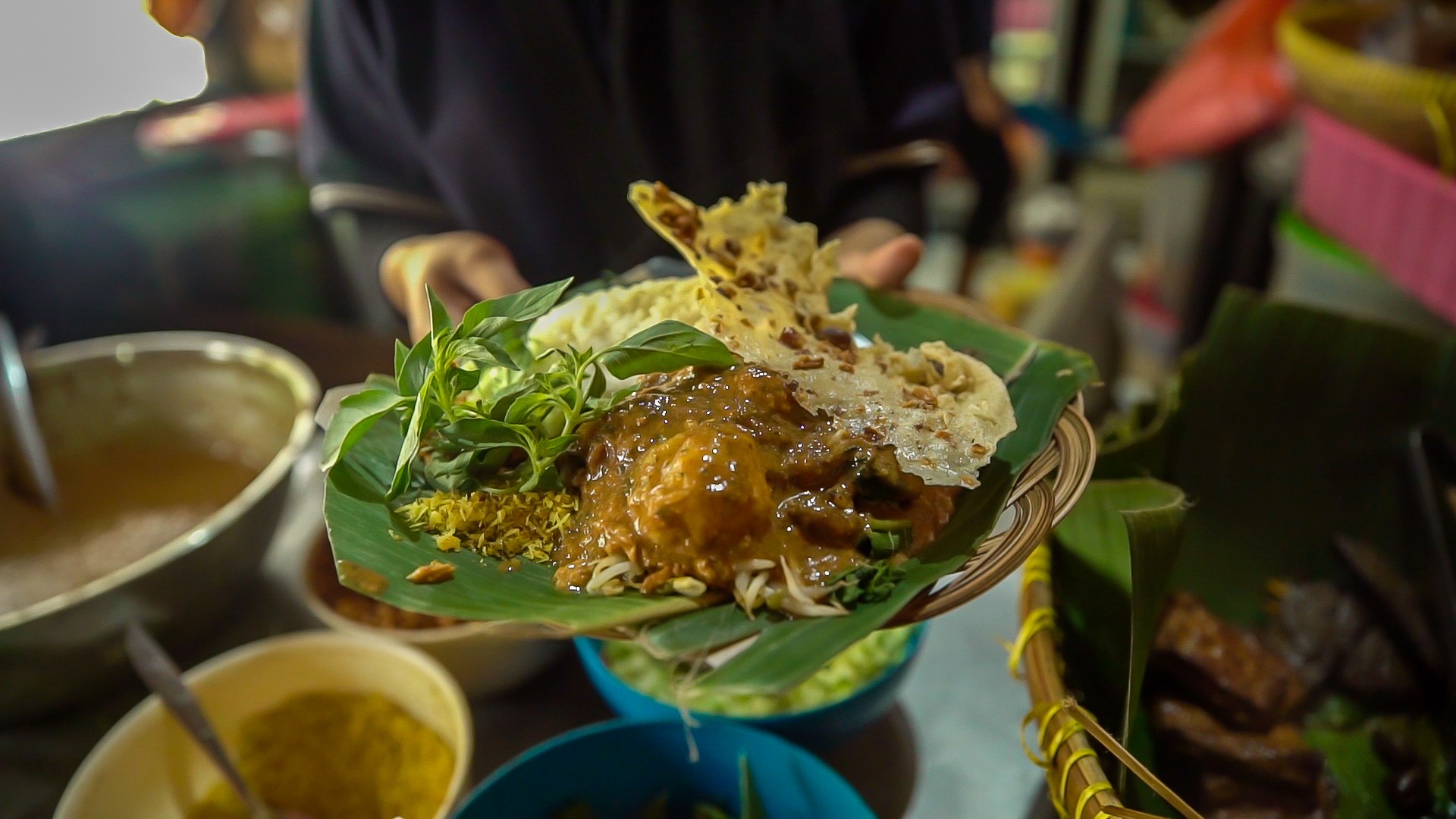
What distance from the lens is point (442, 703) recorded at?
1.26m

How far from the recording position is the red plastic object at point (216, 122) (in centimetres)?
369

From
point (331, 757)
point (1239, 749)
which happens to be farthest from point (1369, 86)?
point (331, 757)

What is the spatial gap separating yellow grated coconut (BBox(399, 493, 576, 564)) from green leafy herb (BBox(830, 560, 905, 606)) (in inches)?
13.9

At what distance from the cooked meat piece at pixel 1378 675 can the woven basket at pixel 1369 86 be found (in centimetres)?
139

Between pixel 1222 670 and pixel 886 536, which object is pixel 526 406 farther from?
pixel 1222 670

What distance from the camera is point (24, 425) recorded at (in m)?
1.75

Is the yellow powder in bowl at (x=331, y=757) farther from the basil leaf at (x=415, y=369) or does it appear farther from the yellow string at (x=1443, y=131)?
the yellow string at (x=1443, y=131)

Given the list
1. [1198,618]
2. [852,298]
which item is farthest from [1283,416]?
[852,298]

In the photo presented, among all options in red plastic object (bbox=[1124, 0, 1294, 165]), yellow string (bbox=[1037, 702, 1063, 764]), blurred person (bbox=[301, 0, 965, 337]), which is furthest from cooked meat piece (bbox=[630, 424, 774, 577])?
red plastic object (bbox=[1124, 0, 1294, 165])

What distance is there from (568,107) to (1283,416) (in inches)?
68.1

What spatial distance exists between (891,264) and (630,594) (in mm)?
853

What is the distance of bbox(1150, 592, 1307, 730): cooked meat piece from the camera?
4.37ft

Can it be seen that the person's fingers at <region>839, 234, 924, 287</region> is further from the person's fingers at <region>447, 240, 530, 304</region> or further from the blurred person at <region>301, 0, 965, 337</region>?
the person's fingers at <region>447, 240, 530, 304</region>

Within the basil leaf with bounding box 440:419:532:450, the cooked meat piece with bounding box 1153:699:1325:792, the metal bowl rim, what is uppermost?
the basil leaf with bounding box 440:419:532:450
